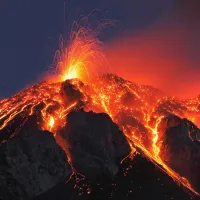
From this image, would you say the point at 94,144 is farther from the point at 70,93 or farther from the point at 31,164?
the point at 70,93

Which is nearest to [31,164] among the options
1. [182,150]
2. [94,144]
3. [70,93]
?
[94,144]

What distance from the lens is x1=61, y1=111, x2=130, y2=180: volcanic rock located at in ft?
A: 343

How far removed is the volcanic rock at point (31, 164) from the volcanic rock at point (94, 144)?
4.45 m

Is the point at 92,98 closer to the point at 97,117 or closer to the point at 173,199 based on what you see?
the point at 97,117

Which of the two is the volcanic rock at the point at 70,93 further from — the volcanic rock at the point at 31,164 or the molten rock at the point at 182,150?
the molten rock at the point at 182,150

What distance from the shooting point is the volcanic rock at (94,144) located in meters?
105

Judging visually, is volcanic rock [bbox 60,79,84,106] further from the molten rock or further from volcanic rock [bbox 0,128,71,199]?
the molten rock

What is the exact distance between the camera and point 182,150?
11744cm

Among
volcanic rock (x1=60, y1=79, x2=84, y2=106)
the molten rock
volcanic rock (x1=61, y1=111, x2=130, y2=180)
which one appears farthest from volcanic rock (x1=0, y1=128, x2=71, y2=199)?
the molten rock

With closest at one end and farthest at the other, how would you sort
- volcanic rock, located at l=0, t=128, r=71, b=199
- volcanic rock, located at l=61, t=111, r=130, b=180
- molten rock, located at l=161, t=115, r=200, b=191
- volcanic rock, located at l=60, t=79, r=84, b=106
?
volcanic rock, located at l=0, t=128, r=71, b=199 → volcanic rock, located at l=61, t=111, r=130, b=180 → molten rock, located at l=161, t=115, r=200, b=191 → volcanic rock, located at l=60, t=79, r=84, b=106

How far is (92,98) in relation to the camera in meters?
138

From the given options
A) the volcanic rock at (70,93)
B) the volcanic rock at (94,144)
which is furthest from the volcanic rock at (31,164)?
the volcanic rock at (70,93)

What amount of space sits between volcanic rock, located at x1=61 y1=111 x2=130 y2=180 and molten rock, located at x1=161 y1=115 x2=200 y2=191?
Answer: 43.5 ft

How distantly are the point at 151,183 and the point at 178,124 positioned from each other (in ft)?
91.3
